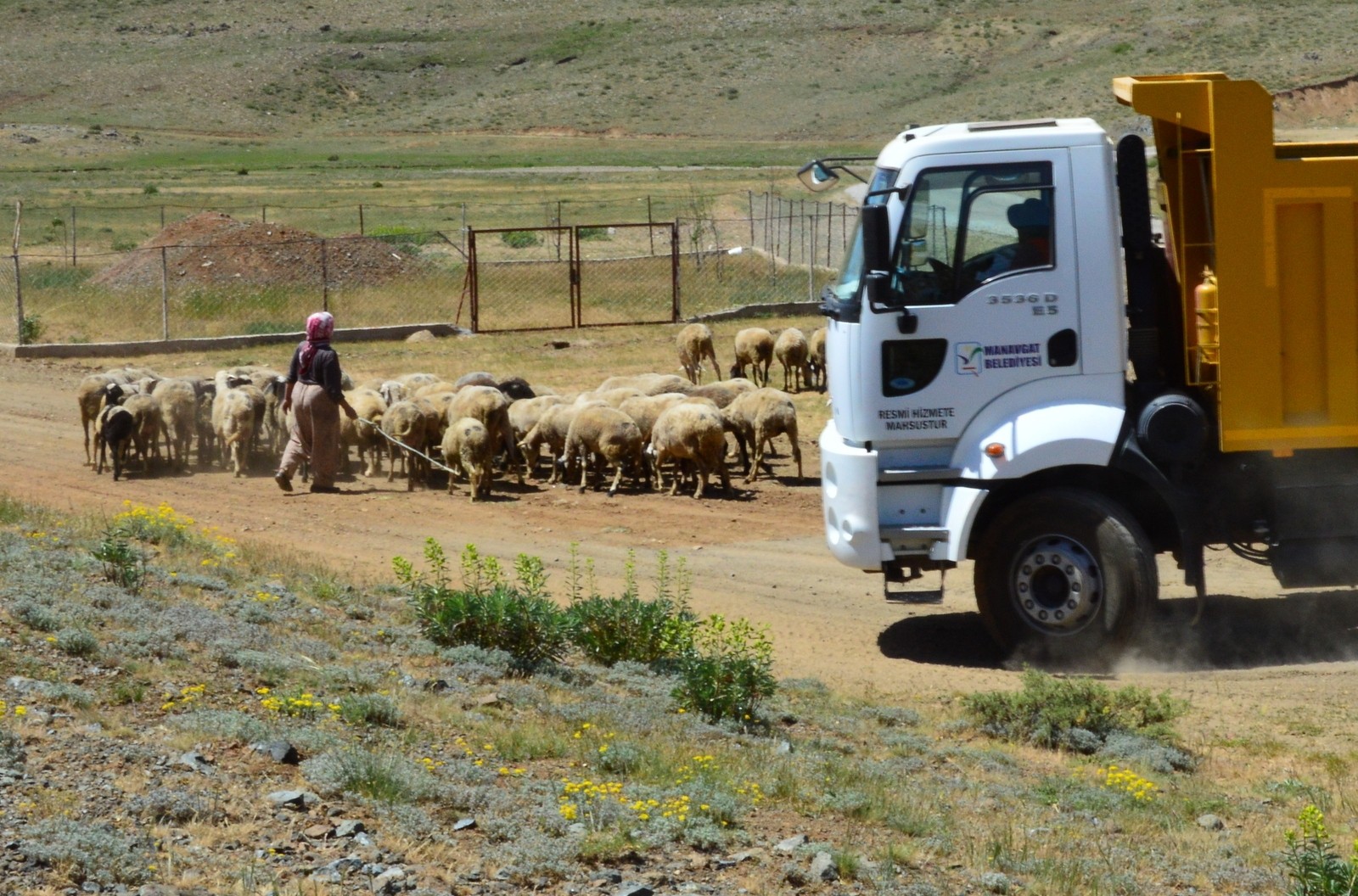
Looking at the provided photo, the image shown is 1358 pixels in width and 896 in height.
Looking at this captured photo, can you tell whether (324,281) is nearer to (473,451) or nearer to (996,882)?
(473,451)

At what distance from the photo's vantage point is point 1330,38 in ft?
246

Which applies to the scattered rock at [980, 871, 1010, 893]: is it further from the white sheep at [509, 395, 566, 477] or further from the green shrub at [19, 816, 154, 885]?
the white sheep at [509, 395, 566, 477]

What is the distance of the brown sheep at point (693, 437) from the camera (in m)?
16.6

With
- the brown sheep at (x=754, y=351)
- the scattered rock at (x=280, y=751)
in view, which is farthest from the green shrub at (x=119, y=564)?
the brown sheep at (x=754, y=351)

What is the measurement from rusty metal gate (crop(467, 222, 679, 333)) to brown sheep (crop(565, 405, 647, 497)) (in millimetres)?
12641

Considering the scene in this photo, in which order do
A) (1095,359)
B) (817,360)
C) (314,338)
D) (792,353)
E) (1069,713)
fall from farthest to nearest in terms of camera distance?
(817,360) < (792,353) < (314,338) < (1095,359) < (1069,713)

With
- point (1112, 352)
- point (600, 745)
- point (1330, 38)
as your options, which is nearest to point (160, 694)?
point (600, 745)

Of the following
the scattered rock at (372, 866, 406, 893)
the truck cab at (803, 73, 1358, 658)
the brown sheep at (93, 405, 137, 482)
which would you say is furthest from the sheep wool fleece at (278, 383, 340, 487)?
the scattered rock at (372, 866, 406, 893)

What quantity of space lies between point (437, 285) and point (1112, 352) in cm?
2610

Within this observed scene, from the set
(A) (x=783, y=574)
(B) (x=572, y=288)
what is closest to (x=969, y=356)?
(A) (x=783, y=574)

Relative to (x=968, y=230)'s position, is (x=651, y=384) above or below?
below

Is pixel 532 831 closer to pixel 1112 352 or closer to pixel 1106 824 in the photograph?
pixel 1106 824

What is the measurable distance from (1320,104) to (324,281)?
46322mm

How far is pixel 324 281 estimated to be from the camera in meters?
30.8
